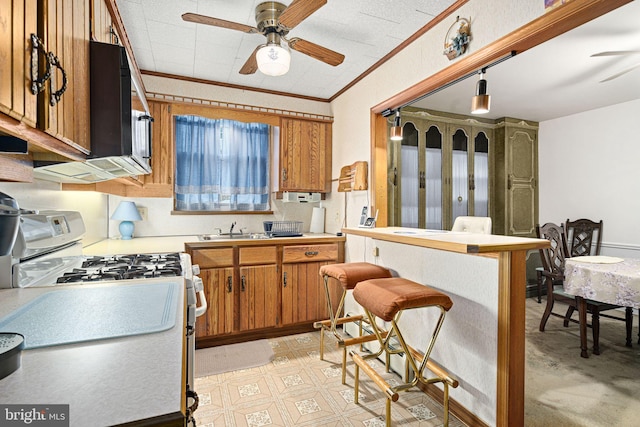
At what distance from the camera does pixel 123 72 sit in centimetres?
134

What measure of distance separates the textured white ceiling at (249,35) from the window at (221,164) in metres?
0.50

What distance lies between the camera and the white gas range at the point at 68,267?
1.24m

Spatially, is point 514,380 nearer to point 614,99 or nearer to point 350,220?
point 350,220

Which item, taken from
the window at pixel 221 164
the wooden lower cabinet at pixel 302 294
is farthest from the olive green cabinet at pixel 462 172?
the window at pixel 221 164

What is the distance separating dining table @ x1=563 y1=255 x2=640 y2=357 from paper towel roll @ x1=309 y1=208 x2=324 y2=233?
7.86 feet

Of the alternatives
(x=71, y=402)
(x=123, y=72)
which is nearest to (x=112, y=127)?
(x=123, y=72)

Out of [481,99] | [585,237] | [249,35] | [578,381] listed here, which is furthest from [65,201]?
[585,237]

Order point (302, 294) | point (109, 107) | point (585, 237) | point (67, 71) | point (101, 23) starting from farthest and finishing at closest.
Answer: point (585, 237) < point (302, 294) < point (101, 23) < point (109, 107) < point (67, 71)

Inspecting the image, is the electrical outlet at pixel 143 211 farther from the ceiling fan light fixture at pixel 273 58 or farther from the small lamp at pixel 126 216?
the ceiling fan light fixture at pixel 273 58

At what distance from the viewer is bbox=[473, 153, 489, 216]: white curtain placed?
4418 mm

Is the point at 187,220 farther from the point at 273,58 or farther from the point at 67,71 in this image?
the point at 67,71

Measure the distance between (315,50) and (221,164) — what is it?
5.92ft

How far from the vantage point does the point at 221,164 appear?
134 inches

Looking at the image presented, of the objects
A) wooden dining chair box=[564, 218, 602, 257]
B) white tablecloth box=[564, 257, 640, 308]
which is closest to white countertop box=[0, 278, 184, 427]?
white tablecloth box=[564, 257, 640, 308]
